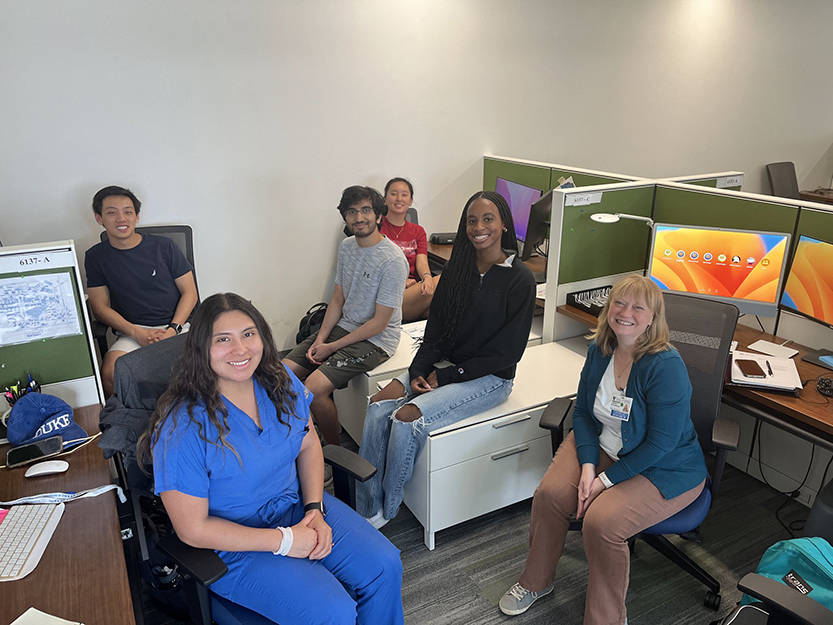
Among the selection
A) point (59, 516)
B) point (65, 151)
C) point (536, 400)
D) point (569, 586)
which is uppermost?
point (65, 151)

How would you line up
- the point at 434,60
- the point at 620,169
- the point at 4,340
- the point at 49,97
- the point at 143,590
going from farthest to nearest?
the point at 620,169 < the point at 434,60 < the point at 49,97 < the point at 143,590 < the point at 4,340

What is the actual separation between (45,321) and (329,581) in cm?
119

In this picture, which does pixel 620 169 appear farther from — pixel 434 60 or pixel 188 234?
pixel 188 234

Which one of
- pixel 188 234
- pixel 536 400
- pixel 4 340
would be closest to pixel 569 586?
pixel 536 400

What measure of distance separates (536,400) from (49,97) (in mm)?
2940

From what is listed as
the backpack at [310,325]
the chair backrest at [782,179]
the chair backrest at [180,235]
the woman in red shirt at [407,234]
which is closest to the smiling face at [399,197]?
the woman in red shirt at [407,234]

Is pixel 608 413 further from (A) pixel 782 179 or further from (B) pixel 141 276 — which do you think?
(A) pixel 782 179

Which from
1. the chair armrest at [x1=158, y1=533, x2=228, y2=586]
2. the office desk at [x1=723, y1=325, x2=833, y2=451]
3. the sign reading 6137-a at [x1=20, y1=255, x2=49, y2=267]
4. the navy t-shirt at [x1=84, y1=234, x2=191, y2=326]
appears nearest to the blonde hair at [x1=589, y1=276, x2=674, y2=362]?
the office desk at [x1=723, y1=325, x2=833, y2=451]

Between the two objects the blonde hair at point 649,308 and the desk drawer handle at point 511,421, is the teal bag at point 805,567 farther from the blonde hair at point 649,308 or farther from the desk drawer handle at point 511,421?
the desk drawer handle at point 511,421

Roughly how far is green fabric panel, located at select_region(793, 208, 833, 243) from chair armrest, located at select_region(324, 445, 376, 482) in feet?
6.20

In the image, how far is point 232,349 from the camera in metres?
1.52

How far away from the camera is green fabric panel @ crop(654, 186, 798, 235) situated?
96.4 inches

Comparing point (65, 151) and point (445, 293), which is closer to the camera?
point (445, 293)

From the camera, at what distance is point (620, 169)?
16.5ft
